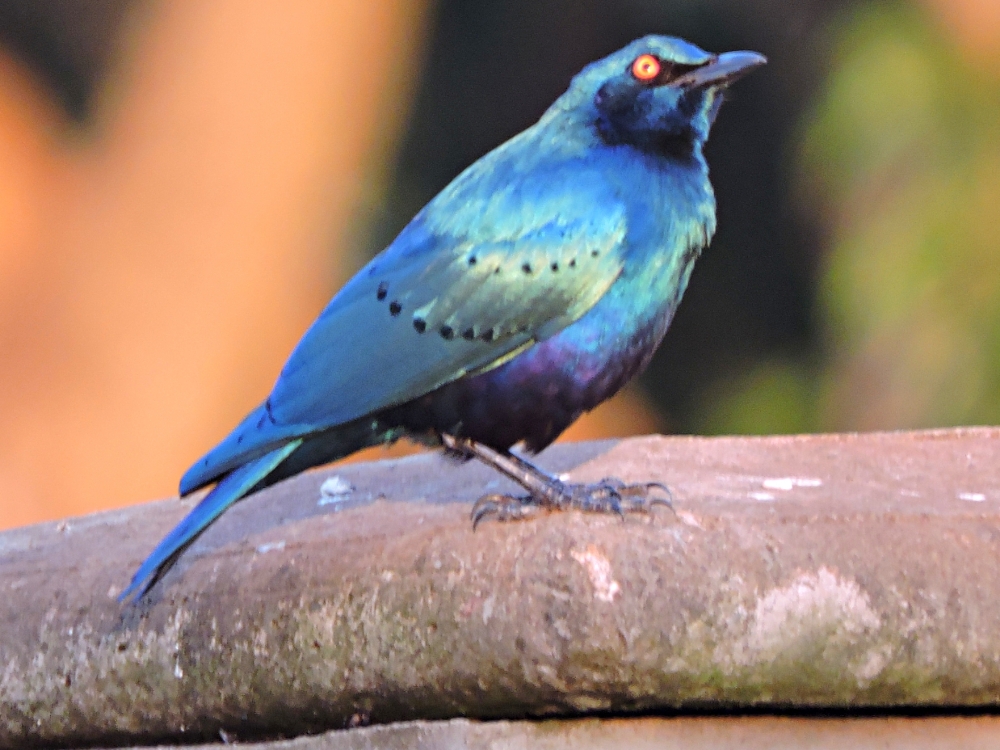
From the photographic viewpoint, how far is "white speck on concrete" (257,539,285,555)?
2777mm

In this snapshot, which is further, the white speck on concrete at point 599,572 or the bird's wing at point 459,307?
the bird's wing at point 459,307

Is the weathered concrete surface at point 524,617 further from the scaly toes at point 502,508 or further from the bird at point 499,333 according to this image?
the bird at point 499,333

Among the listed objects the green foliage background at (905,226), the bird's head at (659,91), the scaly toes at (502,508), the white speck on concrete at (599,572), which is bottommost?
the green foliage background at (905,226)

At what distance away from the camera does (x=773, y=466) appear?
3.25 m

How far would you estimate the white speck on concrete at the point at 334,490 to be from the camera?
3250 mm

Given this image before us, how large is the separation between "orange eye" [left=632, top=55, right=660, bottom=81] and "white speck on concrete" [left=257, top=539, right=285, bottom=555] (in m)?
1.34

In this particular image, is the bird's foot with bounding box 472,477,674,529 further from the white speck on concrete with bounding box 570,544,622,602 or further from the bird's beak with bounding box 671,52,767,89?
the bird's beak with bounding box 671,52,767,89

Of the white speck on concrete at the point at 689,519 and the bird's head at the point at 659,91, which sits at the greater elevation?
the bird's head at the point at 659,91

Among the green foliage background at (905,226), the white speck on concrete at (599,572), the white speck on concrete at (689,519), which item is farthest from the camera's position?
the green foliage background at (905,226)

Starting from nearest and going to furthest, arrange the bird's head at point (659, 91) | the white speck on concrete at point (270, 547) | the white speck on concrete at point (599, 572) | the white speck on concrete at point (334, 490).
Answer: the white speck on concrete at point (599, 572), the white speck on concrete at point (270, 547), the bird's head at point (659, 91), the white speck on concrete at point (334, 490)

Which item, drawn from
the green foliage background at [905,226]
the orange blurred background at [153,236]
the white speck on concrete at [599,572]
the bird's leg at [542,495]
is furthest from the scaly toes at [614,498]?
the orange blurred background at [153,236]

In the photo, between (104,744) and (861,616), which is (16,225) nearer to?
(104,744)

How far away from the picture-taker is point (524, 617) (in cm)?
228

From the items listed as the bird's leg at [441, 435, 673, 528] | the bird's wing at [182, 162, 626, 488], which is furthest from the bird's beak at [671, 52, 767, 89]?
the bird's leg at [441, 435, 673, 528]
